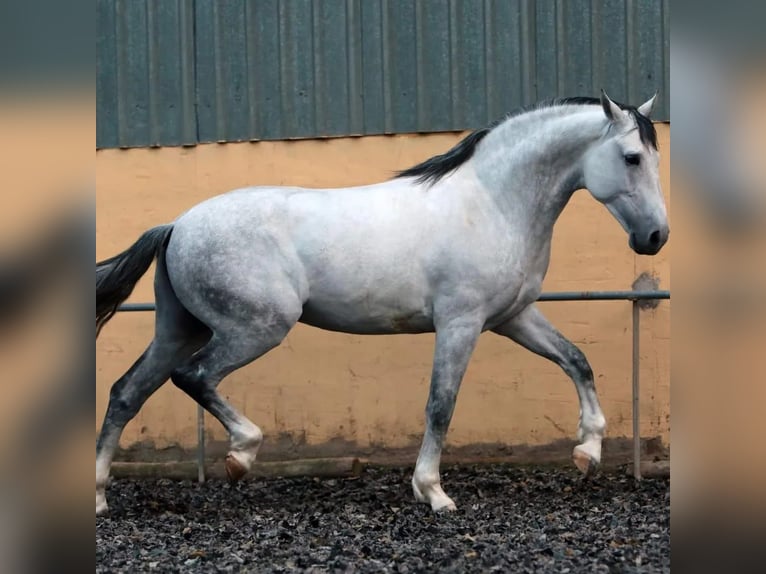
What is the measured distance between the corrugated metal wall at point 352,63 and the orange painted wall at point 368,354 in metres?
0.18

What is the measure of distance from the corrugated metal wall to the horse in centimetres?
145

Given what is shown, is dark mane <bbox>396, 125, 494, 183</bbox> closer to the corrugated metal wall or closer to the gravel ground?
the corrugated metal wall

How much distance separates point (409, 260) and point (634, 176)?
3.75ft

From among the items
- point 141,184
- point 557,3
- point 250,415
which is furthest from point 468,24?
point 250,415

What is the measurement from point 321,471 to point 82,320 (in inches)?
202

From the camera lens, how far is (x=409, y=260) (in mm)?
5129

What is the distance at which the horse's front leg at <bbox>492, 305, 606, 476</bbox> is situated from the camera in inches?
206

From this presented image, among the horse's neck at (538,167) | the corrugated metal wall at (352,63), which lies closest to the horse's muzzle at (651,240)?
the horse's neck at (538,167)

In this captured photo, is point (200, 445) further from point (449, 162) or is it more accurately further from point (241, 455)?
point (449, 162)

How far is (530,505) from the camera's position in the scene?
5246 millimetres

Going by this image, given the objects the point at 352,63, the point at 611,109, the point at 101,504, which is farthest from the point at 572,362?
the point at 352,63

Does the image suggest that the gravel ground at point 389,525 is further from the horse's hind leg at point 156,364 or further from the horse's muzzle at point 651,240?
the horse's muzzle at point 651,240

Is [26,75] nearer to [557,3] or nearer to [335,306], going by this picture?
[335,306]

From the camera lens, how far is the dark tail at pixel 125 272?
17.4ft
